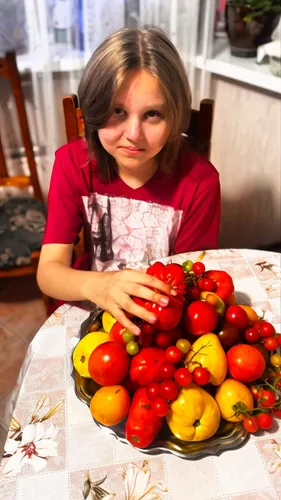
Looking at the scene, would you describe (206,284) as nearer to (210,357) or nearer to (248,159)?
(210,357)

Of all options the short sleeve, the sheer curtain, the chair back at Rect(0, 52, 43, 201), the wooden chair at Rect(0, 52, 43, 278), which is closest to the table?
the short sleeve

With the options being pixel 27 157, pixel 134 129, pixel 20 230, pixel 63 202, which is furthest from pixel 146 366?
pixel 27 157

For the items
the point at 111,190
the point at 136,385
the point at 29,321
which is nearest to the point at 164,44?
the point at 111,190

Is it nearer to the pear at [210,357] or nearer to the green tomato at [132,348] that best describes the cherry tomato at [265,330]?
the pear at [210,357]

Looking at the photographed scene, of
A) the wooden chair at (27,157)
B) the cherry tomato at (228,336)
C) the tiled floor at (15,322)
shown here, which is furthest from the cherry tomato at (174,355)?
the tiled floor at (15,322)

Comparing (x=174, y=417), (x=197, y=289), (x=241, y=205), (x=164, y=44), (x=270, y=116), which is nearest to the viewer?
(x=174, y=417)

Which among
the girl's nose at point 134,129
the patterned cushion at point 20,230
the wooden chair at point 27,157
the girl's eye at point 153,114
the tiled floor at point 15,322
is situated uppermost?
the girl's eye at point 153,114

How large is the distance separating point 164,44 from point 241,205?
41.7 inches

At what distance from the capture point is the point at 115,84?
0.83 metres

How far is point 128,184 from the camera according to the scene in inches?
42.4

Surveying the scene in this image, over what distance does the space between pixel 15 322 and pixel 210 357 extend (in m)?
1.33

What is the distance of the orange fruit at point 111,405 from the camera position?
2.14ft

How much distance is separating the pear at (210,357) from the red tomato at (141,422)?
0.08 metres

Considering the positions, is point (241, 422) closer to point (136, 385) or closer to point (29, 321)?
point (136, 385)
